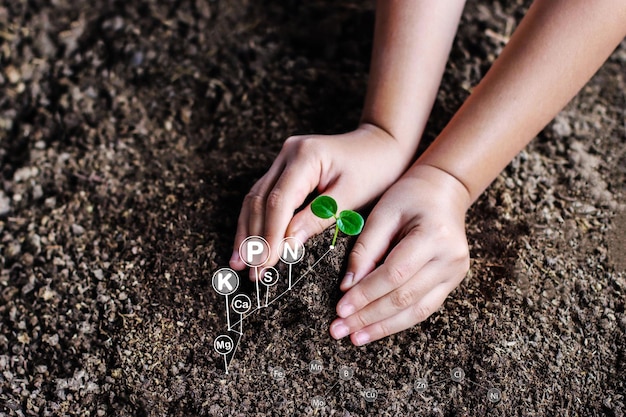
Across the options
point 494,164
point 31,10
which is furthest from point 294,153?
point 31,10

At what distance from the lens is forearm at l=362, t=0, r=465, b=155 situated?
1.45 meters

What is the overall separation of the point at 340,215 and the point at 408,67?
38 cm

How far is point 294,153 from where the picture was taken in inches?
52.7

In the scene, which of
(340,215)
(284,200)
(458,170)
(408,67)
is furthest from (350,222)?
(408,67)

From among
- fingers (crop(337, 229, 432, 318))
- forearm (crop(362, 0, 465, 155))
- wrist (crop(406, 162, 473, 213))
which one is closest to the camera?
fingers (crop(337, 229, 432, 318))

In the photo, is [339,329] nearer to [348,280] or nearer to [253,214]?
[348,280]

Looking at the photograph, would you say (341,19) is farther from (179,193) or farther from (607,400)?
(607,400)

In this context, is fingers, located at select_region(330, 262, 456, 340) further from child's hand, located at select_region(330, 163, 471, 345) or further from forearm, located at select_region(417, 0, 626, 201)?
forearm, located at select_region(417, 0, 626, 201)

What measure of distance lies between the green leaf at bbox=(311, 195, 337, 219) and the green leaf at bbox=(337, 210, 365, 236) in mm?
19

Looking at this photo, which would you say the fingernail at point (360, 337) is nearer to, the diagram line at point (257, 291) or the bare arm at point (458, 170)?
the bare arm at point (458, 170)

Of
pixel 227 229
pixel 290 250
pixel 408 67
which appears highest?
pixel 408 67

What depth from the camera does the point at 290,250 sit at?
128 cm

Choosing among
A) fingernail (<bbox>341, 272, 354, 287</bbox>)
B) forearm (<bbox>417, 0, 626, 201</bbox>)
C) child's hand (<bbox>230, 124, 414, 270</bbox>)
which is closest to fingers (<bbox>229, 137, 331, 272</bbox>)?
child's hand (<bbox>230, 124, 414, 270</bbox>)

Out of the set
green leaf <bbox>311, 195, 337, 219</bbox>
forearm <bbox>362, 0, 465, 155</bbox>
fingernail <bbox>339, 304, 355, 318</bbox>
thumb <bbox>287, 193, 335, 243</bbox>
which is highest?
forearm <bbox>362, 0, 465, 155</bbox>
